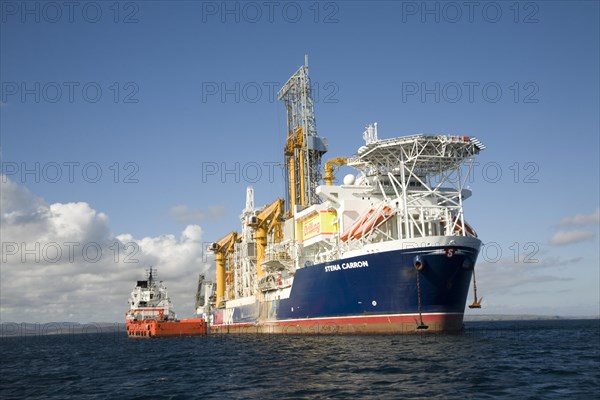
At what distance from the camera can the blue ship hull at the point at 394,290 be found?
37750 mm

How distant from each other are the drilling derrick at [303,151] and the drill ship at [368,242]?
12cm

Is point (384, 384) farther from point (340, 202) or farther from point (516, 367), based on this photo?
point (340, 202)

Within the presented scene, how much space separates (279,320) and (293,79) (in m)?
28.7

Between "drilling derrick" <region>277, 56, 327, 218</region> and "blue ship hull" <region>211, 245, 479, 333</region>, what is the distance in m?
17.5

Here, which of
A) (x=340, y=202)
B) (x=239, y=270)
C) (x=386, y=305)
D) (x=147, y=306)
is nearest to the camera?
(x=386, y=305)

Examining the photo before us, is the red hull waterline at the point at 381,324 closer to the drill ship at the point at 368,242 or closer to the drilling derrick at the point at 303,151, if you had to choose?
the drill ship at the point at 368,242

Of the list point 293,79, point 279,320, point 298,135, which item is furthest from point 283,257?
point 293,79

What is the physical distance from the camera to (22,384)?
2523cm

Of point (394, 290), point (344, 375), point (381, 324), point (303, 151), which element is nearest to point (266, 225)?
point (303, 151)

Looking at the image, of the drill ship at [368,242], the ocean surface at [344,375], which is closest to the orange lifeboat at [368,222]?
the drill ship at [368,242]

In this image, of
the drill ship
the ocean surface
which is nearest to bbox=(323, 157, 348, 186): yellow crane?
the drill ship

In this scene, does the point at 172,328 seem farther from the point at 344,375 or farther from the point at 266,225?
the point at 344,375

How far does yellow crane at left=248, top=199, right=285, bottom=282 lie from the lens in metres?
62.8

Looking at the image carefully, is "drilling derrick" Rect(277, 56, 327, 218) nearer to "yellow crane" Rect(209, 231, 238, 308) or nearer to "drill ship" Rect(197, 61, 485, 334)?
"drill ship" Rect(197, 61, 485, 334)
